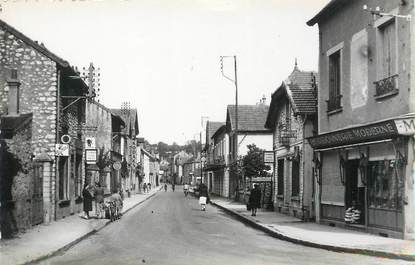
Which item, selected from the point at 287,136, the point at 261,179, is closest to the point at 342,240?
the point at 287,136

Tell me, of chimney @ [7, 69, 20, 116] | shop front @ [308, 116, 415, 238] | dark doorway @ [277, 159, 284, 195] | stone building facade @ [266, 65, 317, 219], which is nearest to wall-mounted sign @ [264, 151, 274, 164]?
stone building facade @ [266, 65, 317, 219]

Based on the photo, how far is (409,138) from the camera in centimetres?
1359

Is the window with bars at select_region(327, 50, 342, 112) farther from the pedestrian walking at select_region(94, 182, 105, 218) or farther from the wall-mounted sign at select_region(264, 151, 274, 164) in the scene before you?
the pedestrian walking at select_region(94, 182, 105, 218)

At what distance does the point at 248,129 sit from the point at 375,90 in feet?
106

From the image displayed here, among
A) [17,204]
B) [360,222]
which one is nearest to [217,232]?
[360,222]

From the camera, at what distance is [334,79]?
752 inches

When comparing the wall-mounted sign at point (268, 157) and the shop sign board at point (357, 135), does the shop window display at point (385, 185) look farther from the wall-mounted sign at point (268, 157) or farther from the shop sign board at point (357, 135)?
the wall-mounted sign at point (268, 157)

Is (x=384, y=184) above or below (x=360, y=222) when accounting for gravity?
above

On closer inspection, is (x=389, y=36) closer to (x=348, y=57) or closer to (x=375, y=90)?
(x=375, y=90)

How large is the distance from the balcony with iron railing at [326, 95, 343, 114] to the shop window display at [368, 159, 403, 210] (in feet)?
9.53

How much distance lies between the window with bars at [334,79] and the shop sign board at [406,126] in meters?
5.32

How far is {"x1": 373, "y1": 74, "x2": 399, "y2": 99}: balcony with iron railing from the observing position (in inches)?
561

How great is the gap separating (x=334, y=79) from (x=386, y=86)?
4443 millimetres

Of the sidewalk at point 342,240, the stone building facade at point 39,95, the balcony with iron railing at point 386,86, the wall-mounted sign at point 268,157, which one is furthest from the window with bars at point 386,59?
the wall-mounted sign at point 268,157
